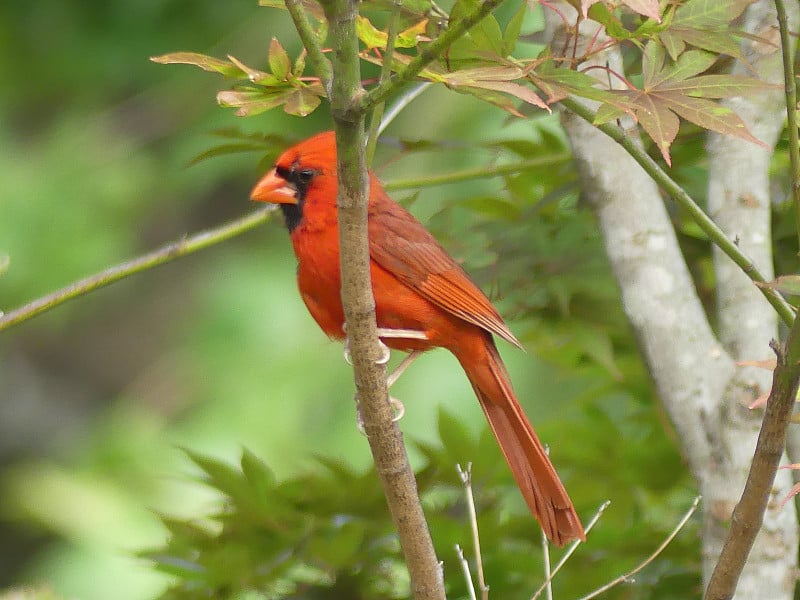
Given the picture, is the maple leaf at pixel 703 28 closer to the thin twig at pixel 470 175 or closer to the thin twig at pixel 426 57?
the thin twig at pixel 426 57

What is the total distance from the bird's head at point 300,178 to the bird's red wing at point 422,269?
0.10m

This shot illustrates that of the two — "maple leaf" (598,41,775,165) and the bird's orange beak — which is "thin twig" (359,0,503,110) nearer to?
"maple leaf" (598,41,775,165)

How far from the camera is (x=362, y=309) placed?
117 centimetres

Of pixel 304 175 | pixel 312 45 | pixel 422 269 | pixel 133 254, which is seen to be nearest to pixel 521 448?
pixel 422 269

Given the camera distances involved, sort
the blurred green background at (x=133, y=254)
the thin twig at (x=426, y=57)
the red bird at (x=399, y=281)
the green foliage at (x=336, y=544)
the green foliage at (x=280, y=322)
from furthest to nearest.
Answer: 1. the blurred green background at (x=133, y=254)
2. the red bird at (x=399, y=281)
3. the green foliage at (x=336, y=544)
4. the green foliage at (x=280, y=322)
5. the thin twig at (x=426, y=57)

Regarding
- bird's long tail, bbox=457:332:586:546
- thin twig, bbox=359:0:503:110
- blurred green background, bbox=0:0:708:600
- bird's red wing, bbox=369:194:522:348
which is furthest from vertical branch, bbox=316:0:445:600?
blurred green background, bbox=0:0:708:600

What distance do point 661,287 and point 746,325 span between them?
0.13m

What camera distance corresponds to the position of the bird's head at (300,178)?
1851mm

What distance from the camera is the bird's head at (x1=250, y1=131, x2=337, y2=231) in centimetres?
185

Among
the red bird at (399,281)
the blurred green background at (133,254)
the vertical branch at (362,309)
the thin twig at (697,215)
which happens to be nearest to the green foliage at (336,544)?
the red bird at (399,281)

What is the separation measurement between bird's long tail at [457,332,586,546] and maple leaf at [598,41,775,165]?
551mm

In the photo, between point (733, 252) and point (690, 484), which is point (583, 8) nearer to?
point (733, 252)

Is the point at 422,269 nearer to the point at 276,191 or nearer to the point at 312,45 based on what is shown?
the point at 276,191

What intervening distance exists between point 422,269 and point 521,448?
32cm
